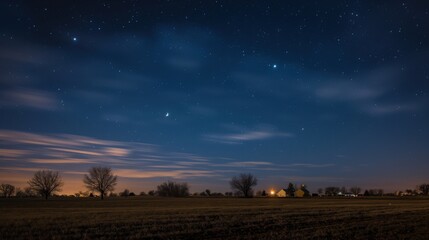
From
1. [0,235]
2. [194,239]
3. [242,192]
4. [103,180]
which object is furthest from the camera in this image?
[242,192]

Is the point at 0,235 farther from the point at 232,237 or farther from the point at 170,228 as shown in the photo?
the point at 232,237

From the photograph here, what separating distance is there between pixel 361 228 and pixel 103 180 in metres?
122

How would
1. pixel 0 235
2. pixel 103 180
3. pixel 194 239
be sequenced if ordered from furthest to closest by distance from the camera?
1. pixel 103 180
2. pixel 0 235
3. pixel 194 239

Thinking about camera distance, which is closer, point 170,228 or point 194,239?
point 194,239

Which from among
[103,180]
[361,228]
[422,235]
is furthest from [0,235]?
[103,180]

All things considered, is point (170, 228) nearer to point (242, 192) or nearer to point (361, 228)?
point (361, 228)

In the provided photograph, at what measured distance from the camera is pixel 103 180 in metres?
135

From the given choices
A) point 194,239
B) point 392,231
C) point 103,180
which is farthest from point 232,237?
point 103,180

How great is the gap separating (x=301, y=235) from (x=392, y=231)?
18.6 feet

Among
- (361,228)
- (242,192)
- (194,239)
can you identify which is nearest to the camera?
(194,239)

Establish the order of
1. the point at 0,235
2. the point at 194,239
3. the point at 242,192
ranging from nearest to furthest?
the point at 194,239, the point at 0,235, the point at 242,192

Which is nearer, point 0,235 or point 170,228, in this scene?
point 0,235

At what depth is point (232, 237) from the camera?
1928cm

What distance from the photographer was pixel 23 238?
63.3 ft
